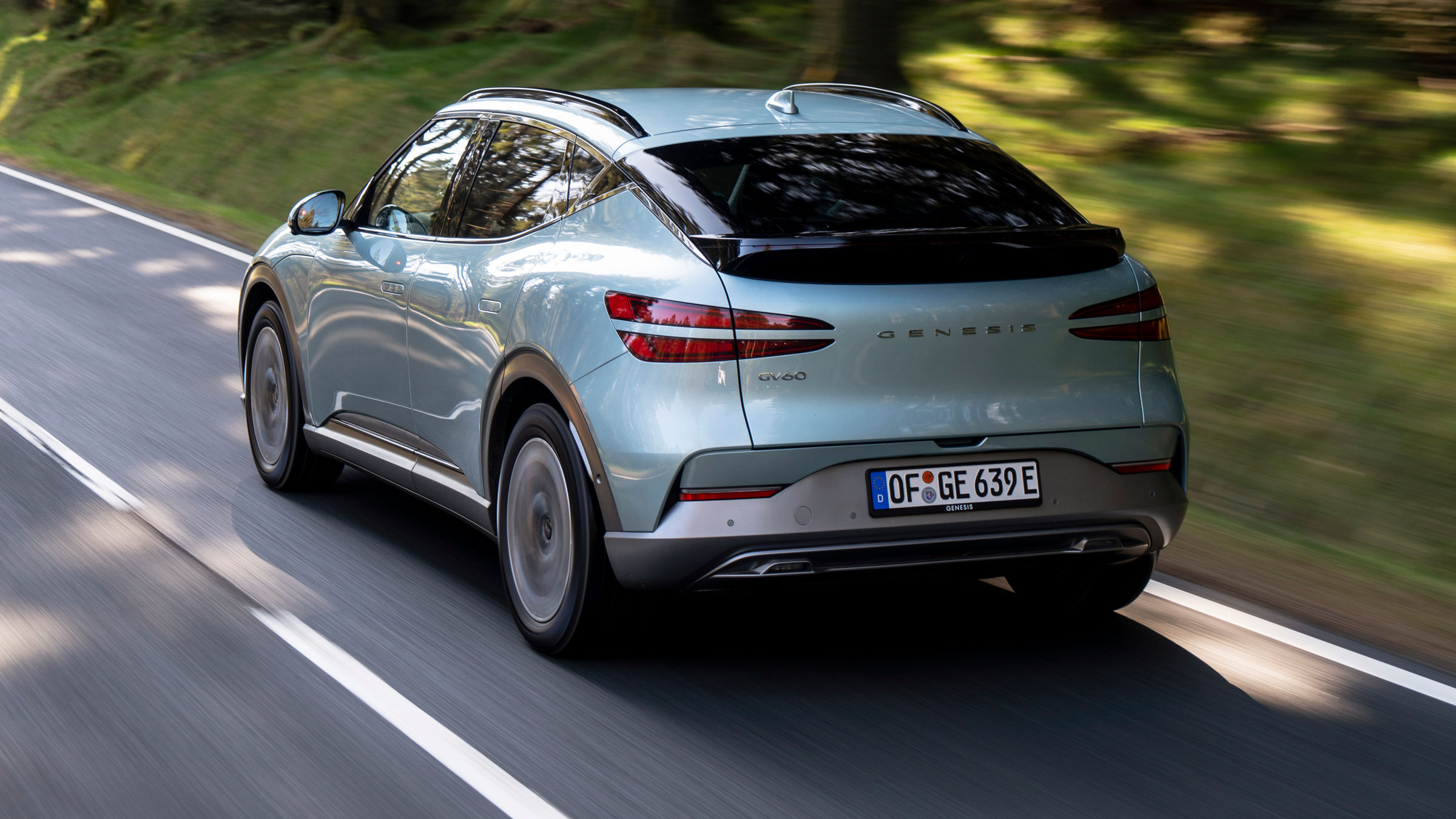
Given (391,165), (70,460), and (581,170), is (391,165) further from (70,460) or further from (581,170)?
(70,460)

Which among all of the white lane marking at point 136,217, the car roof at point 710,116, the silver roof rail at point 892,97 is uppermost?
the car roof at point 710,116

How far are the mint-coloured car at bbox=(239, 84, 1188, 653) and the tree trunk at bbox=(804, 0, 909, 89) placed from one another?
337 inches

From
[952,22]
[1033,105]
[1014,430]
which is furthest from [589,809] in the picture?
[952,22]

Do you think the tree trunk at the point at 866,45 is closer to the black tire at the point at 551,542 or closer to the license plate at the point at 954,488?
the black tire at the point at 551,542

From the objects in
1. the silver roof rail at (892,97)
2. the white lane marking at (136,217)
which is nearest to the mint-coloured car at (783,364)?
the silver roof rail at (892,97)

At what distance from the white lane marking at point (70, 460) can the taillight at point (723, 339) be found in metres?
3.15

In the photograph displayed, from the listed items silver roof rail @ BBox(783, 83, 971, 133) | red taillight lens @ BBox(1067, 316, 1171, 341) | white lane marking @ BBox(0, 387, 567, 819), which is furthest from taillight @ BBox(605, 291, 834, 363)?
silver roof rail @ BBox(783, 83, 971, 133)

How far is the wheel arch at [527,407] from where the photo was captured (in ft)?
14.3

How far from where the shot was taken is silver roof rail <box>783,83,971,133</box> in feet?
17.8

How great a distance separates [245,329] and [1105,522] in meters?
4.38

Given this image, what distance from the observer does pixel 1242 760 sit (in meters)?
4.01

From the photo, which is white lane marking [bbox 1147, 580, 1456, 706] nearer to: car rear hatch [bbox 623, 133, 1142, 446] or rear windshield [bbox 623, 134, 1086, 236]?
car rear hatch [bbox 623, 133, 1142, 446]

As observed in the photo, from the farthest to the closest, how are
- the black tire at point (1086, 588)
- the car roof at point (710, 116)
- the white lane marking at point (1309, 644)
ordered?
the black tire at point (1086, 588)
the car roof at point (710, 116)
the white lane marking at point (1309, 644)

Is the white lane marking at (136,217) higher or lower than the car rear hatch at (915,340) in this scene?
lower
